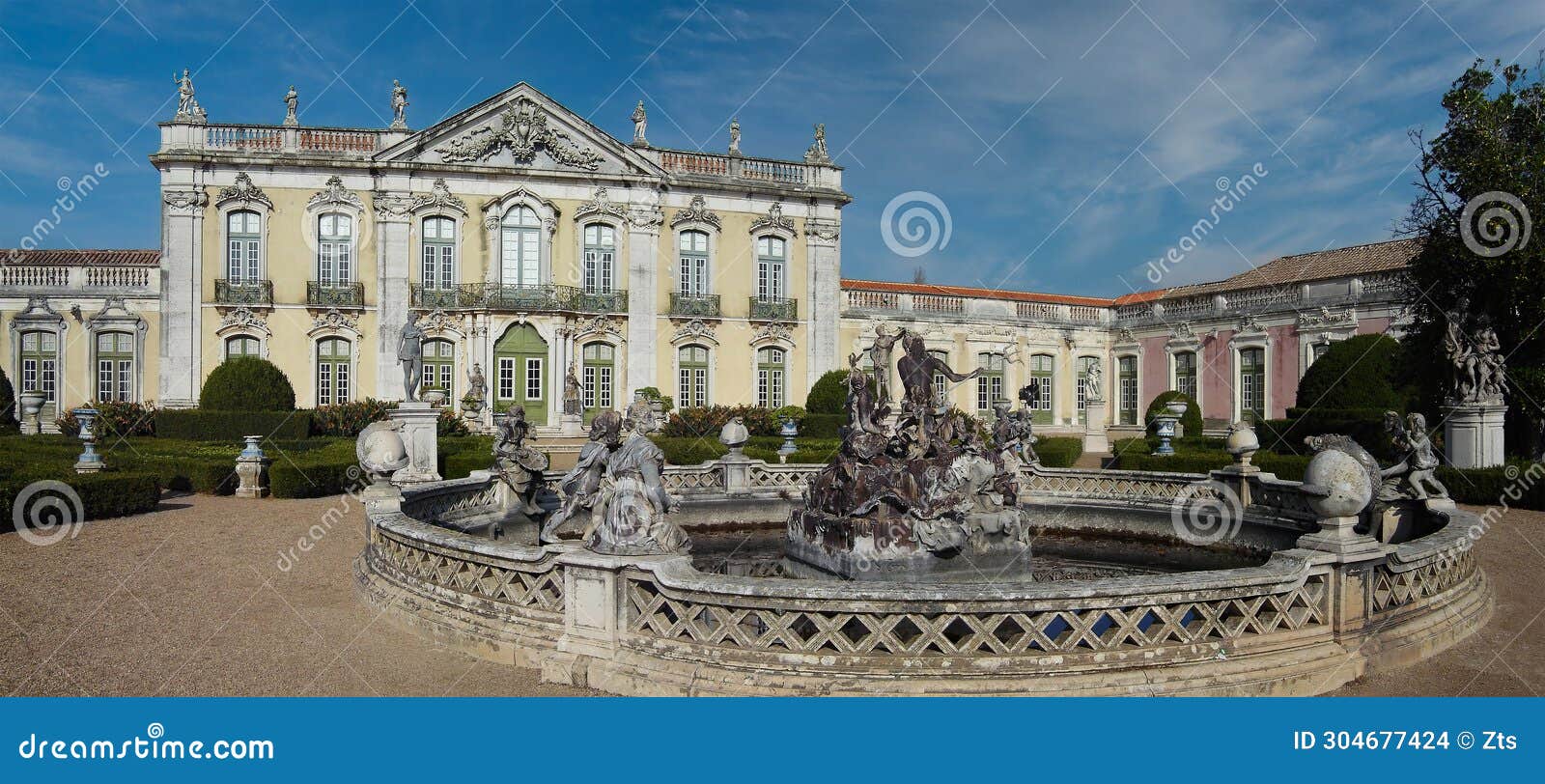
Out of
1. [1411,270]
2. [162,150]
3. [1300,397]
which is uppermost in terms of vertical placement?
[162,150]

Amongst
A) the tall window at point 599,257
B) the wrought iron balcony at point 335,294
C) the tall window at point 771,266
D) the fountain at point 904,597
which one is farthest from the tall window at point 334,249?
the fountain at point 904,597

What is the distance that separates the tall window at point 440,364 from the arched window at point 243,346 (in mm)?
4744

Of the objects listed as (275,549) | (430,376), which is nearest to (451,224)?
(430,376)

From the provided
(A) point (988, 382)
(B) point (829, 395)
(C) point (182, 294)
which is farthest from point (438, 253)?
(A) point (988, 382)

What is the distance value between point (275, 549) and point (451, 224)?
20498 millimetres

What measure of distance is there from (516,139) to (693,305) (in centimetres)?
754

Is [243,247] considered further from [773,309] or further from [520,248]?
[773,309]

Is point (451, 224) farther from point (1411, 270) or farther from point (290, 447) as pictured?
point (1411, 270)

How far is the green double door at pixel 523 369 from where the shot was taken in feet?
93.7

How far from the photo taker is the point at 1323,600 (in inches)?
222

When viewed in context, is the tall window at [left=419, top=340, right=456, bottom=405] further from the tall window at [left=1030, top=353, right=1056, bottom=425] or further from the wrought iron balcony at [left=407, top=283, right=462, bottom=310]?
the tall window at [left=1030, top=353, right=1056, bottom=425]

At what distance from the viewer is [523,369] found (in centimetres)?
2880

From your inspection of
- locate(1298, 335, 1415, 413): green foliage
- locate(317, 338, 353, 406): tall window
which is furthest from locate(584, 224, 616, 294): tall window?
locate(1298, 335, 1415, 413): green foliage

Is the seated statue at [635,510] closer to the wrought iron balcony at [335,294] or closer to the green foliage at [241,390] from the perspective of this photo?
the green foliage at [241,390]
